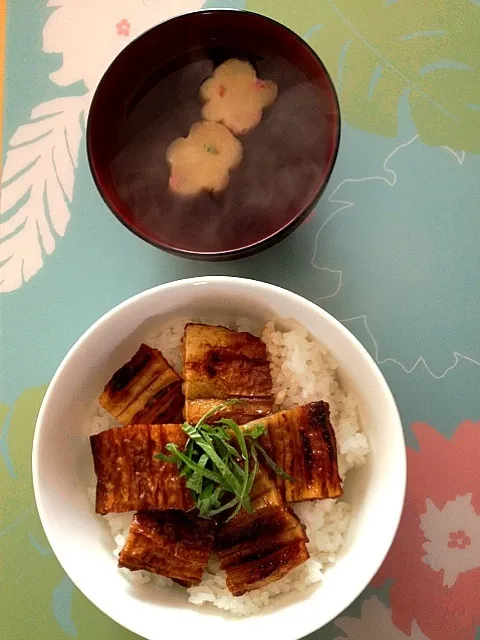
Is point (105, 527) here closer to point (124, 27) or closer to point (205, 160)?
point (205, 160)

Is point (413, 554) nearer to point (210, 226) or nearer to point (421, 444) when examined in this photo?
point (421, 444)

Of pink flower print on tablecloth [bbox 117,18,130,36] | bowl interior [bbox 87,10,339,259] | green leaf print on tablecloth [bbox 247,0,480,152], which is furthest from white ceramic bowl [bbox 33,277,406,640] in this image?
pink flower print on tablecloth [bbox 117,18,130,36]

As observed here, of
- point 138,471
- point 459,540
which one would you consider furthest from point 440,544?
point 138,471

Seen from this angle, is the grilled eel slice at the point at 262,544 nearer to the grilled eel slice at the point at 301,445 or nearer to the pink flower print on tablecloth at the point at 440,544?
the grilled eel slice at the point at 301,445

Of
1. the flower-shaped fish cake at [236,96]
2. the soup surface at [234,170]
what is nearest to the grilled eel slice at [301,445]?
the soup surface at [234,170]

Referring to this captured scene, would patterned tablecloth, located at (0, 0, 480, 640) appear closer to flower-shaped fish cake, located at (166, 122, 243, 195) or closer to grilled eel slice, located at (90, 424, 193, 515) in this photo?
flower-shaped fish cake, located at (166, 122, 243, 195)

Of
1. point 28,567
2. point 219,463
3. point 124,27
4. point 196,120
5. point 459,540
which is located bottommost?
point 459,540
